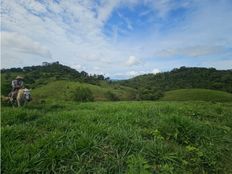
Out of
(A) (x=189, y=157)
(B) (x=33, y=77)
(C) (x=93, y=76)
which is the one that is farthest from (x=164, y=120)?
(C) (x=93, y=76)

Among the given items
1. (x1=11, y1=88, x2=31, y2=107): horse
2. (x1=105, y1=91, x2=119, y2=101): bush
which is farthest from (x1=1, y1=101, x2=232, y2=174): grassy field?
(x1=105, y1=91, x2=119, y2=101): bush

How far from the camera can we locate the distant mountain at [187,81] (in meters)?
100

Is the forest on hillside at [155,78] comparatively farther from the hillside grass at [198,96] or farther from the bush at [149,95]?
the hillside grass at [198,96]

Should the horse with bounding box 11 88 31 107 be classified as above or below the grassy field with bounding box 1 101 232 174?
above

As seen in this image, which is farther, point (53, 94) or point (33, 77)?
point (33, 77)

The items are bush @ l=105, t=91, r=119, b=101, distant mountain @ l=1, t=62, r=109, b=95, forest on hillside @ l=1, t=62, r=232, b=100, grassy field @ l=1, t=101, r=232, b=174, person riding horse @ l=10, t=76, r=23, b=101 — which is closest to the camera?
grassy field @ l=1, t=101, r=232, b=174

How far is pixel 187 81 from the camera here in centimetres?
12369

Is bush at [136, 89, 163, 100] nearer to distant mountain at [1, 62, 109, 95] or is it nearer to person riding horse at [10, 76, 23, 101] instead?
distant mountain at [1, 62, 109, 95]

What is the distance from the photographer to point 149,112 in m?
8.98

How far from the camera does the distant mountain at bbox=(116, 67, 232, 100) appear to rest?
100m

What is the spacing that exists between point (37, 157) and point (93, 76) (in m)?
124

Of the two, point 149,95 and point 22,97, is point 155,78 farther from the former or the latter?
point 22,97

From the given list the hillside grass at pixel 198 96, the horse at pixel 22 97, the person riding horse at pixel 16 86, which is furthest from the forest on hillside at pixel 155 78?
the horse at pixel 22 97

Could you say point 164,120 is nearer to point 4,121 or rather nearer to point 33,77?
point 4,121
